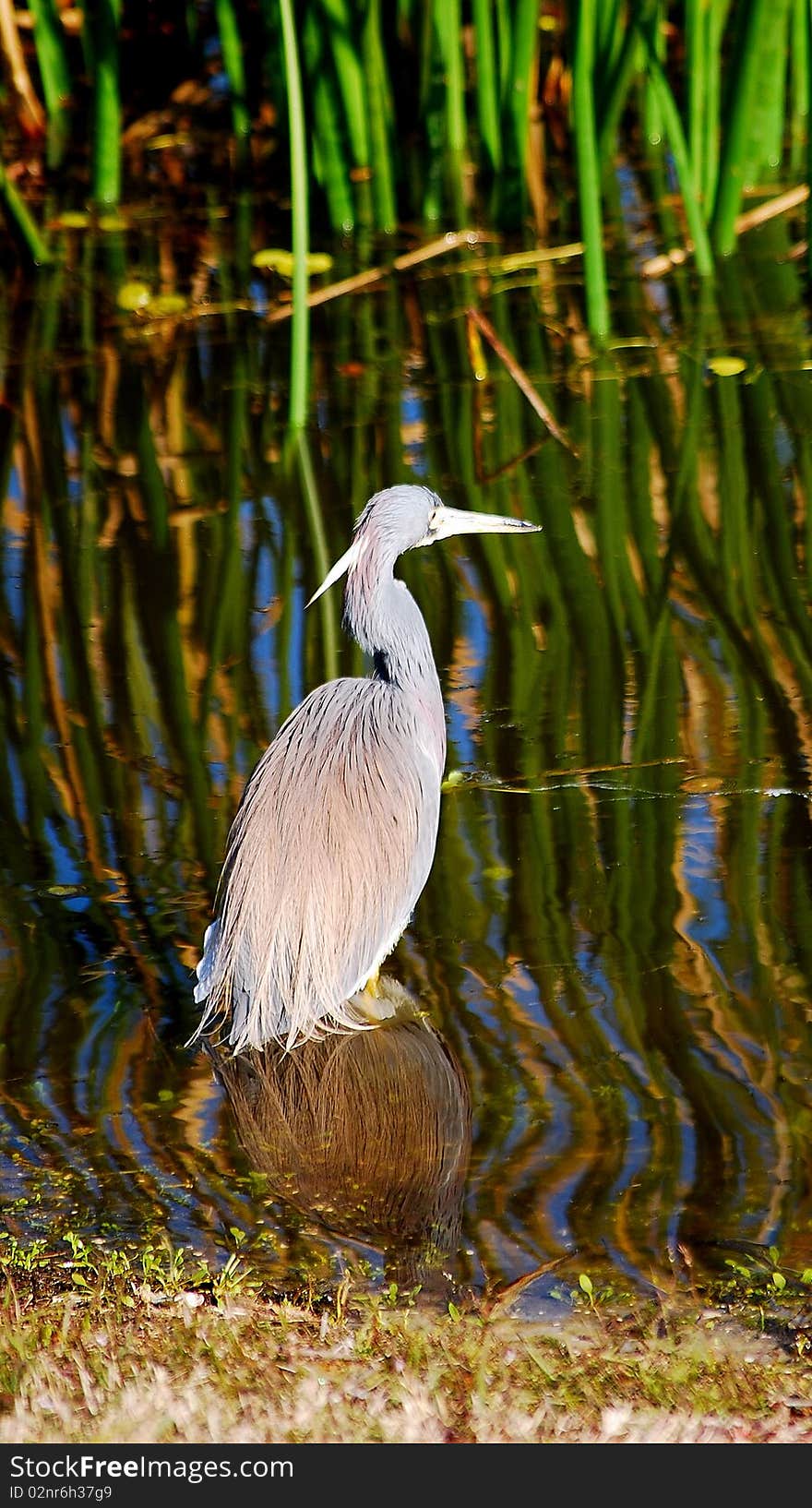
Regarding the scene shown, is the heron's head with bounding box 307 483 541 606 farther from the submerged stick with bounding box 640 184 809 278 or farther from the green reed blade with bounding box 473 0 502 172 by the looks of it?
the submerged stick with bounding box 640 184 809 278

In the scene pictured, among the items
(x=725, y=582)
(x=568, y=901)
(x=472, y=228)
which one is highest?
(x=472, y=228)

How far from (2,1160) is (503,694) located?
Answer: 2339 millimetres

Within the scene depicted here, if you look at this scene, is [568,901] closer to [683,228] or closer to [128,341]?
[128,341]

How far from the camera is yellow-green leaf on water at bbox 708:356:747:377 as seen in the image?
25.1 feet

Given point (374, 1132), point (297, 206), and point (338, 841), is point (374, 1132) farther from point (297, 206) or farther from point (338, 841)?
point (297, 206)

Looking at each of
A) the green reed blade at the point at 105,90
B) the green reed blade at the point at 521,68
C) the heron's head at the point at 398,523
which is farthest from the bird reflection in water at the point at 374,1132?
the green reed blade at the point at 105,90

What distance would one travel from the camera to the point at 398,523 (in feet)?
14.3

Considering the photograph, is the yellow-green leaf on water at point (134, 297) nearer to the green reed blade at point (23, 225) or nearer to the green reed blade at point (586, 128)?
the green reed blade at point (23, 225)

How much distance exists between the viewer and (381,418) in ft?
24.7

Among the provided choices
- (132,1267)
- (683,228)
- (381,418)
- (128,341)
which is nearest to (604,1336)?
(132,1267)

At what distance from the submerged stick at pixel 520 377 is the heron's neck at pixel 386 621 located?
9.74ft

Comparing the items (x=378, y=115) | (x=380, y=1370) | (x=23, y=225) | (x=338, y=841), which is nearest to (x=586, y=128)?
Result: (x=378, y=115)

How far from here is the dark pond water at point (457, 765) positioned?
11.8 ft

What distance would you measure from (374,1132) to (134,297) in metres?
5.96
